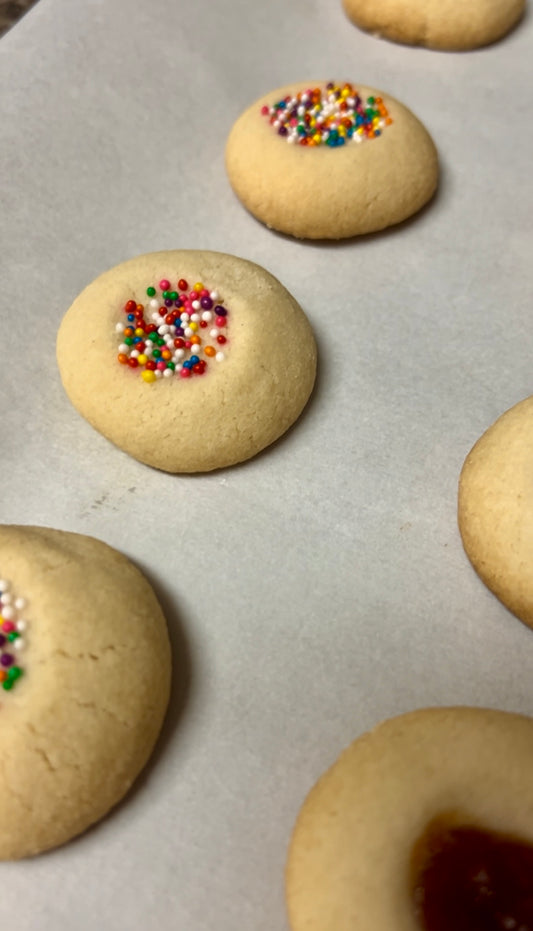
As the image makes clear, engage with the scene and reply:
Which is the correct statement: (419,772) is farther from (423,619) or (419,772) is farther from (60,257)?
(60,257)

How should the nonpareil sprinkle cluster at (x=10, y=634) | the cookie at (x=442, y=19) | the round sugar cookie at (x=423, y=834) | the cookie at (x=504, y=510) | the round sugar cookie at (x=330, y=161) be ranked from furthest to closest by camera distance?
the cookie at (x=442, y=19)
the round sugar cookie at (x=330, y=161)
the cookie at (x=504, y=510)
the nonpareil sprinkle cluster at (x=10, y=634)
the round sugar cookie at (x=423, y=834)

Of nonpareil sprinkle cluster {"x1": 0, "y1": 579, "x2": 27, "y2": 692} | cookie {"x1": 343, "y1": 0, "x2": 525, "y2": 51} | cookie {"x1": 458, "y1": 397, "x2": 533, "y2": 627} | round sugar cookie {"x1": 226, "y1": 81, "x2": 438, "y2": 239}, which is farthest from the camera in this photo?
cookie {"x1": 343, "y1": 0, "x2": 525, "y2": 51}

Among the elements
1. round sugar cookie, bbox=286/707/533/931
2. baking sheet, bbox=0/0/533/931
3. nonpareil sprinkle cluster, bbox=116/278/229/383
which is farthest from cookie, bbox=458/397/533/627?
nonpareil sprinkle cluster, bbox=116/278/229/383

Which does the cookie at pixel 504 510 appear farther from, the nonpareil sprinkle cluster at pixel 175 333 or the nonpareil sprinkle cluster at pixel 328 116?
the nonpareil sprinkle cluster at pixel 328 116

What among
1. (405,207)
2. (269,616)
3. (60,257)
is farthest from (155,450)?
(405,207)

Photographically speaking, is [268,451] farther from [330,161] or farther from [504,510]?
[330,161]

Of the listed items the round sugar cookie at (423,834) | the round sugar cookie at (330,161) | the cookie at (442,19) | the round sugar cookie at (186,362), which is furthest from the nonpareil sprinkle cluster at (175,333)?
the cookie at (442,19)

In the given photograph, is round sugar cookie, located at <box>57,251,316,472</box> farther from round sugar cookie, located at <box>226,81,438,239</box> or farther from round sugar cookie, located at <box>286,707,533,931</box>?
round sugar cookie, located at <box>286,707,533,931</box>
